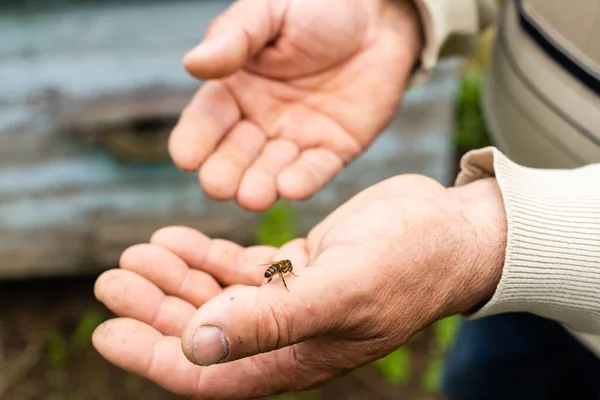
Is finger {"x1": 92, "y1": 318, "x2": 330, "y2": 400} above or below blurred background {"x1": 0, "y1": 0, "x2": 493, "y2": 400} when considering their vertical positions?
above

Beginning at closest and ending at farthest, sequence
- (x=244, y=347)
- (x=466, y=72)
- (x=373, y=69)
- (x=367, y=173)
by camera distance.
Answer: (x=244, y=347), (x=373, y=69), (x=367, y=173), (x=466, y=72)

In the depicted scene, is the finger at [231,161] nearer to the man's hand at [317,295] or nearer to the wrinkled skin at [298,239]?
the wrinkled skin at [298,239]

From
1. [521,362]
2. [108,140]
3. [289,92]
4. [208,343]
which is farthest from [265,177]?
[108,140]

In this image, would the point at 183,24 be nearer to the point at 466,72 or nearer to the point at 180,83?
the point at 180,83

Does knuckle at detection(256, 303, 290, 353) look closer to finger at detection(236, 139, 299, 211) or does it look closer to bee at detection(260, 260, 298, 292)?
bee at detection(260, 260, 298, 292)

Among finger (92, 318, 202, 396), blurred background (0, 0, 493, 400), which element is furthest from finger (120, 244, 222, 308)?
blurred background (0, 0, 493, 400)

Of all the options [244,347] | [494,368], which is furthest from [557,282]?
[494,368]
